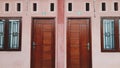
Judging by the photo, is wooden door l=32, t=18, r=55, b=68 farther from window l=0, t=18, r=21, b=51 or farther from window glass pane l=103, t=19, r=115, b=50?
window glass pane l=103, t=19, r=115, b=50

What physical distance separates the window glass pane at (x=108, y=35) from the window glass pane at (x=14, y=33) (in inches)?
122

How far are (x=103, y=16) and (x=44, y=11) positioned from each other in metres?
2.09

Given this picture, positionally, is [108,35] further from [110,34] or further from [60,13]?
[60,13]

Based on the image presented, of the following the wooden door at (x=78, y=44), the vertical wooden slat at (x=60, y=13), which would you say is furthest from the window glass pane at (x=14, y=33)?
the wooden door at (x=78, y=44)

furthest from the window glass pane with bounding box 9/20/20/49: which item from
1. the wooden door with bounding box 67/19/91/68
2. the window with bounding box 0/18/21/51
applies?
the wooden door with bounding box 67/19/91/68

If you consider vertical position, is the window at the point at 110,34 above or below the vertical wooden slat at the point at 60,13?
below

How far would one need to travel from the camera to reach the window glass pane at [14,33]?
705cm

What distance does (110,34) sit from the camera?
6.95 metres

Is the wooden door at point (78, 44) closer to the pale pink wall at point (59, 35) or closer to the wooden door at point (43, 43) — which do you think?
the pale pink wall at point (59, 35)

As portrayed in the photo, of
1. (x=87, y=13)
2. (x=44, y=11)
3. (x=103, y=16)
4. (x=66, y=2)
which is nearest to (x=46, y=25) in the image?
(x=44, y=11)

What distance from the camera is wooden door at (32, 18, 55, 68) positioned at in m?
6.94

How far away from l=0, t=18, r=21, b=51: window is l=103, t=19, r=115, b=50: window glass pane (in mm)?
3025

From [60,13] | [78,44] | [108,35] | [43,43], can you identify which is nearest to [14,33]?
[43,43]

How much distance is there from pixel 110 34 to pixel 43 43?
2.38 metres
